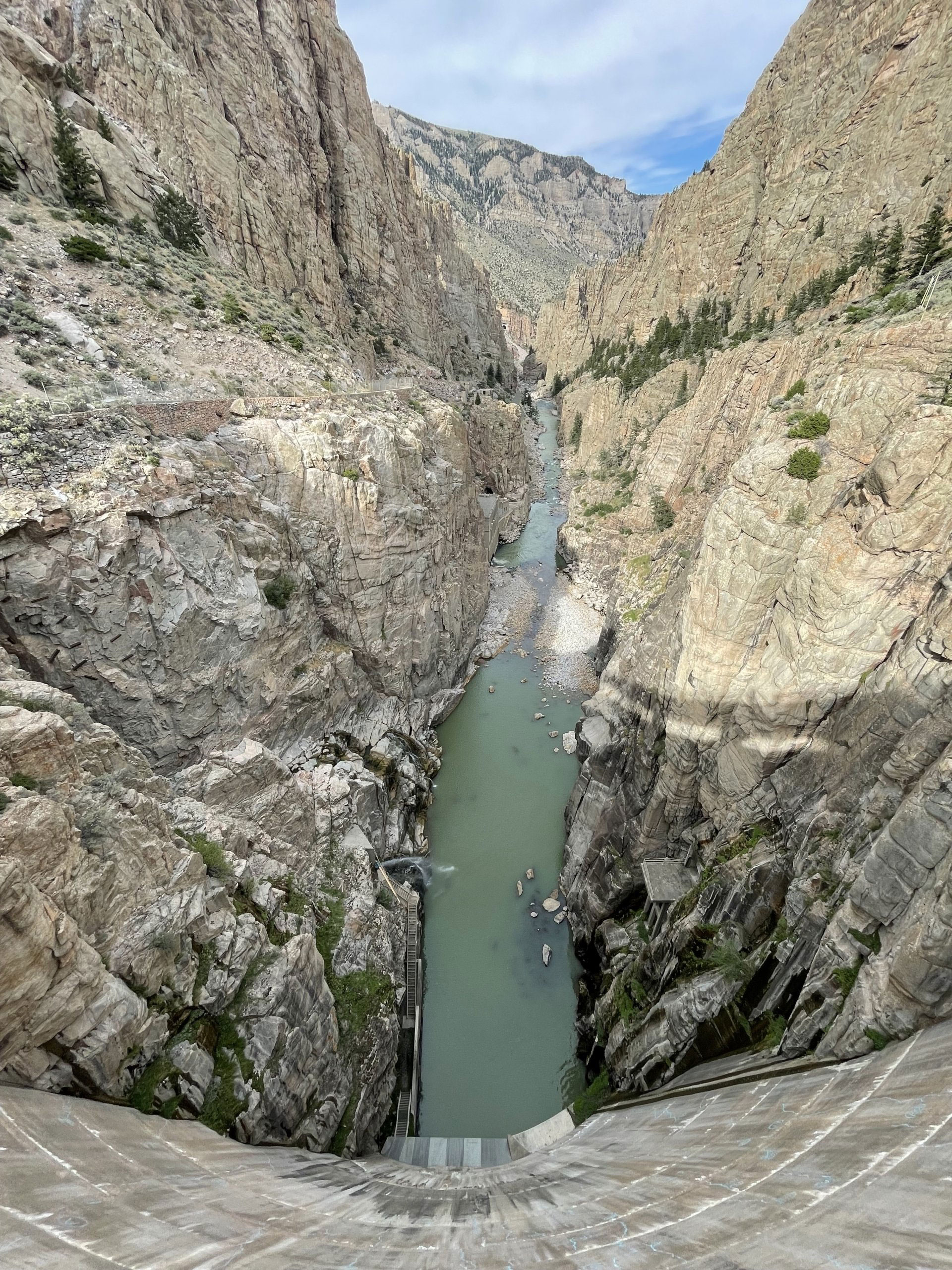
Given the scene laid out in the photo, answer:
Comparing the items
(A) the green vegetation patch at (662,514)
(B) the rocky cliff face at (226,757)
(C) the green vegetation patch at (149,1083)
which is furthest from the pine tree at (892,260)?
(C) the green vegetation patch at (149,1083)

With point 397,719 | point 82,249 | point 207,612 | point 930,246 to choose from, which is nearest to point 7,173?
point 82,249

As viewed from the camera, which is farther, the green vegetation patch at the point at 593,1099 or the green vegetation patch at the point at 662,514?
the green vegetation patch at the point at 662,514

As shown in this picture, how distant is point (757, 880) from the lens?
12680mm

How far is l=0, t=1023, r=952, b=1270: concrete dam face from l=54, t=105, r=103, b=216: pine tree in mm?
32911

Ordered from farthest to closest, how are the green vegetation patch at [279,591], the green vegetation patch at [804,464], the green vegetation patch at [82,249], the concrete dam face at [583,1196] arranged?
the green vegetation patch at [82,249] → the green vegetation patch at [279,591] → the green vegetation patch at [804,464] → the concrete dam face at [583,1196]

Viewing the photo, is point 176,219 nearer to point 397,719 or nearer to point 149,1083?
point 397,719

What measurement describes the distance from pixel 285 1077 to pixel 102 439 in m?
18.5

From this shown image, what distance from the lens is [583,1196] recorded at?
837 centimetres

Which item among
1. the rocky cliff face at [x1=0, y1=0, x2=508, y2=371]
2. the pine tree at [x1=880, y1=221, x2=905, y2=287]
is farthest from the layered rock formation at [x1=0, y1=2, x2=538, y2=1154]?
the pine tree at [x1=880, y1=221, x2=905, y2=287]

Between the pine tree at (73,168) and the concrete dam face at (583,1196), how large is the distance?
32911 mm

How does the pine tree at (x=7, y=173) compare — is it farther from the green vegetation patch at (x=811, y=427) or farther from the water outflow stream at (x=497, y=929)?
the green vegetation patch at (x=811, y=427)

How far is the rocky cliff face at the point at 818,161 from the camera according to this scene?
26.4m

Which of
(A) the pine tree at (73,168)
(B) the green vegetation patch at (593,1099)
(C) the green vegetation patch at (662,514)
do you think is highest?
(A) the pine tree at (73,168)

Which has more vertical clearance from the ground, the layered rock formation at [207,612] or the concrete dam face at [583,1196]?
the layered rock formation at [207,612]
